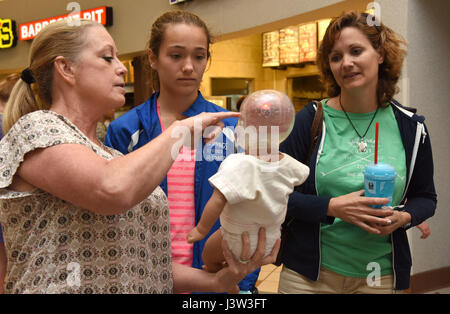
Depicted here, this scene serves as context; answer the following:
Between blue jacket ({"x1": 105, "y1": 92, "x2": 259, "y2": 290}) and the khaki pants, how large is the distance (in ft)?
0.72

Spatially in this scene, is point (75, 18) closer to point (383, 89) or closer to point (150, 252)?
point (150, 252)

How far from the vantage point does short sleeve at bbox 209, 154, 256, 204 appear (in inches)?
47.9

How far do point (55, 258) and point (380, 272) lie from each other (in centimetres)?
136

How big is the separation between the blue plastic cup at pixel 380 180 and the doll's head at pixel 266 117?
21.8 inches

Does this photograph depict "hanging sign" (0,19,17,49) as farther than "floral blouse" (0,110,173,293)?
Yes

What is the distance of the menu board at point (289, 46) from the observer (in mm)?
8227

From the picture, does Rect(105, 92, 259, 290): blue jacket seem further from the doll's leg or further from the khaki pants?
the doll's leg

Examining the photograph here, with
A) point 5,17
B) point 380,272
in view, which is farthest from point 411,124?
point 5,17

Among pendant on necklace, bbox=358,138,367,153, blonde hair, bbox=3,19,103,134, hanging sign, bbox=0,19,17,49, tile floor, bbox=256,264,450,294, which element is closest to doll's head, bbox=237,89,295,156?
blonde hair, bbox=3,19,103,134

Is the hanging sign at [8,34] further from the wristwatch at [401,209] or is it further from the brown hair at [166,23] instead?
the wristwatch at [401,209]

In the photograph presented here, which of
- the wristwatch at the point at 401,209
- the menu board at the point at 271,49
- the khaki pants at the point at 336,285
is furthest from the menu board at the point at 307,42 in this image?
the khaki pants at the point at 336,285

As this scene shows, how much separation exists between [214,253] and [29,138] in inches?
25.9
